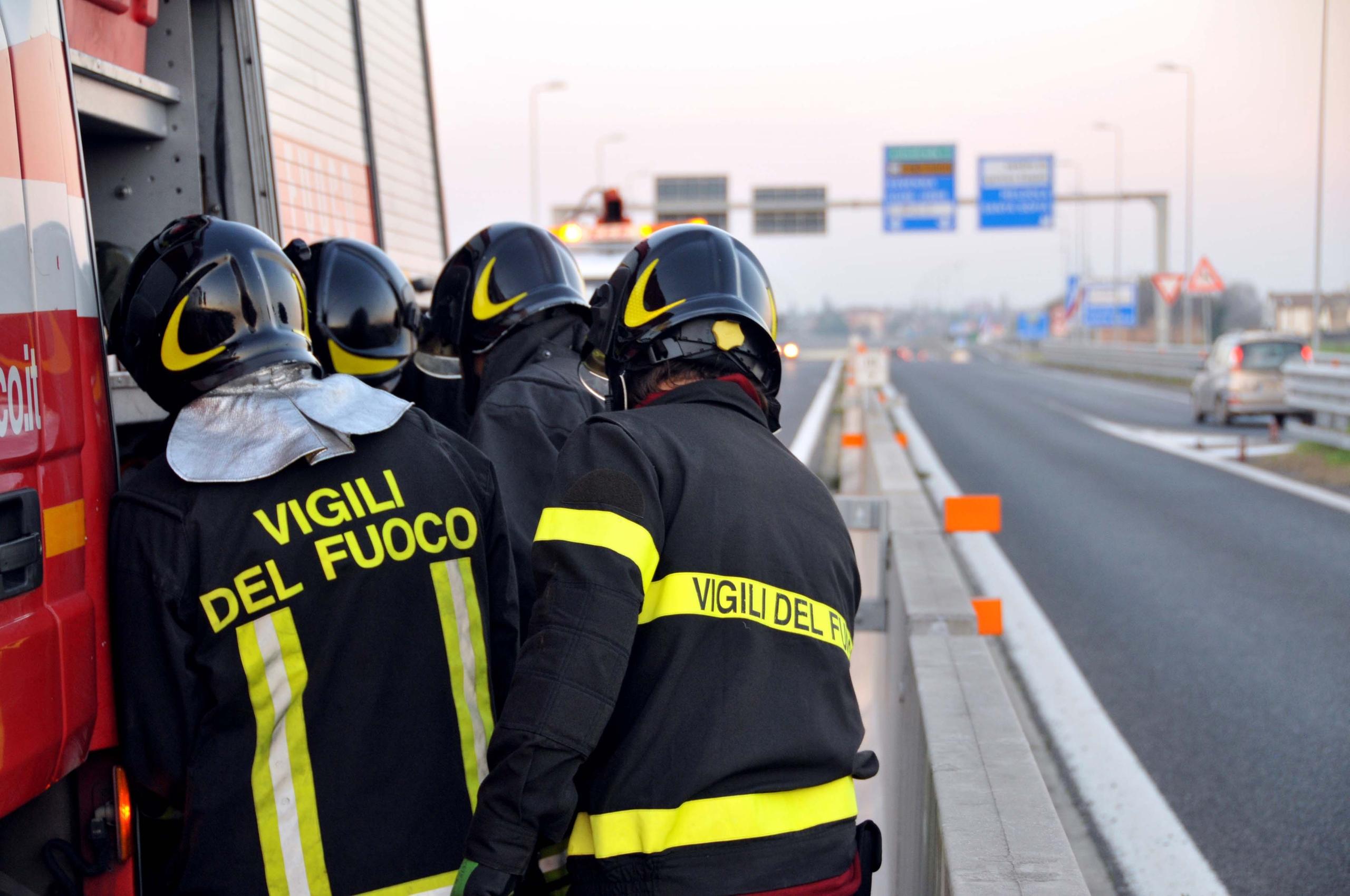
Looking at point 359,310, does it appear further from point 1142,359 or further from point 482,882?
point 1142,359

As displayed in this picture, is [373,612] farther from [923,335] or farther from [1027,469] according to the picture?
[923,335]

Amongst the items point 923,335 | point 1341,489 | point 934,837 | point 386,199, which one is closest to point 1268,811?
point 934,837

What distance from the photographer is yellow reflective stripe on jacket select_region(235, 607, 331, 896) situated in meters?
2.21

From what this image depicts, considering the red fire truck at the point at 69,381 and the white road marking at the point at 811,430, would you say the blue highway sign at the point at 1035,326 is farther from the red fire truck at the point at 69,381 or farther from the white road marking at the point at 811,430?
the red fire truck at the point at 69,381

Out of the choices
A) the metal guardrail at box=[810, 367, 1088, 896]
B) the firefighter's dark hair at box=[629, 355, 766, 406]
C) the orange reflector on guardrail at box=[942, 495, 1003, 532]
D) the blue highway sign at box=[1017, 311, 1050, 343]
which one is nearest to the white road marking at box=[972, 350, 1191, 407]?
the metal guardrail at box=[810, 367, 1088, 896]

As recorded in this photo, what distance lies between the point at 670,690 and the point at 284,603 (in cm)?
75

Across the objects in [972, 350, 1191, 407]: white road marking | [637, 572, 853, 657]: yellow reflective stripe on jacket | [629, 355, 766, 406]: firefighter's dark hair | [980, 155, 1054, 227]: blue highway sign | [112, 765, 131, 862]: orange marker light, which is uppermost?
[980, 155, 1054, 227]: blue highway sign

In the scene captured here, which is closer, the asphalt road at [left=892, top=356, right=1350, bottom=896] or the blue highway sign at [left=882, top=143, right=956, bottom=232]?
the asphalt road at [left=892, top=356, right=1350, bottom=896]

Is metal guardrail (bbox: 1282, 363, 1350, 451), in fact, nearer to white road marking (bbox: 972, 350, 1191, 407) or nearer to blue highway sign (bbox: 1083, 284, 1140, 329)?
white road marking (bbox: 972, 350, 1191, 407)

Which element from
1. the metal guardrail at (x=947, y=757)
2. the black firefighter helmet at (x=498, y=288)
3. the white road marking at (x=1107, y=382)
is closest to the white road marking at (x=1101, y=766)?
the metal guardrail at (x=947, y=757)

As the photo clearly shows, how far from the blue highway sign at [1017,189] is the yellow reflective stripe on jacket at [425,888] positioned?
36903mm

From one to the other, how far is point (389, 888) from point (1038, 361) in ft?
222

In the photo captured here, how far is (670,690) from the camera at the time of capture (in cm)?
208

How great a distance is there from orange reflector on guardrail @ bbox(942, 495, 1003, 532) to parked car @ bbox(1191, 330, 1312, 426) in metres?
18.4
